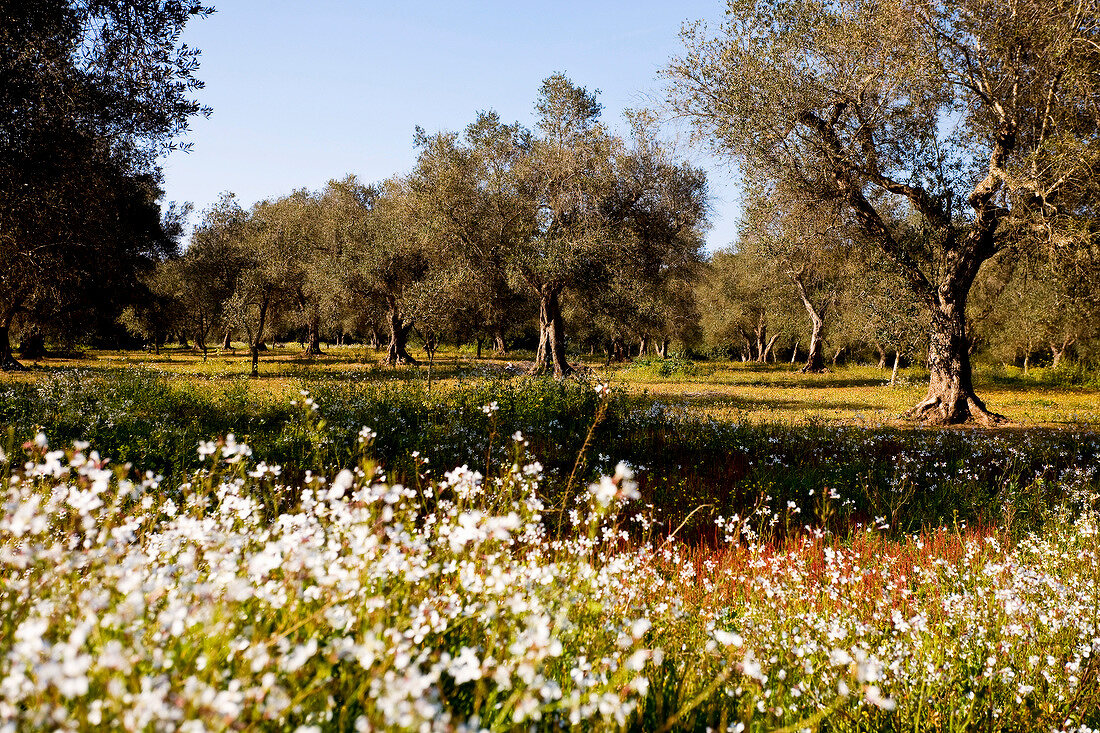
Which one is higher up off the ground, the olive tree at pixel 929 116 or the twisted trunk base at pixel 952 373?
the olive tree at pixel 929 116

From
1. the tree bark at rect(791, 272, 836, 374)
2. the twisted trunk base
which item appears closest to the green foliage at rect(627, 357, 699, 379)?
the tree bark at rect(791, 272, 836, 374)

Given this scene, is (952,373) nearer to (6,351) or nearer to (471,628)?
(471,628)

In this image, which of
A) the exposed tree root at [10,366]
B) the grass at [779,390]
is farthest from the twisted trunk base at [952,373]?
the exposed tree root at [10,366]

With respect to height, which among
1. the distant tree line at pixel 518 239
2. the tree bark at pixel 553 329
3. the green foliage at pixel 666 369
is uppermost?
the distant tree line at pixel 518 239

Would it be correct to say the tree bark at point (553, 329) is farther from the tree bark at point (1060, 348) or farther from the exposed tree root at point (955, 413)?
the tree bark at point (1060, 348)

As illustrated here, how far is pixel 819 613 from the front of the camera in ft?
16.3

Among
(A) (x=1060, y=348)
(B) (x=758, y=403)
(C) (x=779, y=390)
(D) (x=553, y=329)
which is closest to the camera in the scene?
(B) (x=758, y=403)

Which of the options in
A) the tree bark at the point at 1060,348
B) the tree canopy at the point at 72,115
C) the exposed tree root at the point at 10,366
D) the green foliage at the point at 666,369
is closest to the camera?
the tree canopy at the point at 72,115

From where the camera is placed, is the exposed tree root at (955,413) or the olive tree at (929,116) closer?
the olive tree at (929,116)

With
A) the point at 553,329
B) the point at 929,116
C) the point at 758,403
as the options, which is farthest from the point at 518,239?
the point at 929,116

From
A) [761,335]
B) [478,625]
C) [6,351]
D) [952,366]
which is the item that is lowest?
[478,625]

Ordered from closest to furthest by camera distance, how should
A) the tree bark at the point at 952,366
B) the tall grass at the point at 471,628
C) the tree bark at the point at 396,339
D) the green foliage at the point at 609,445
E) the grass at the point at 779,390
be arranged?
1. the tall grass at the point at 471,628
2. the green foliage at the point at 609,445
3. the tree bark at the point at 952,366
4. the grass at the point at 779,390
5. the tree bark at the point at 396,339

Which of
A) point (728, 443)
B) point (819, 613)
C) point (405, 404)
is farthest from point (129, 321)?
point (819, 613)

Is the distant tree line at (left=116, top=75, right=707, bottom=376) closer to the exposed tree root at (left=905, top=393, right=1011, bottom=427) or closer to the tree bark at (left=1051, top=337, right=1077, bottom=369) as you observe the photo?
the exposed tree root at (left=905, top=393, right=1011, bottom=427)
